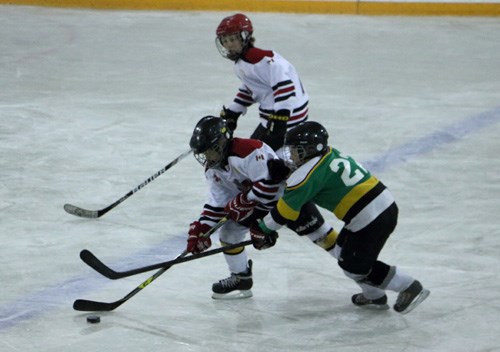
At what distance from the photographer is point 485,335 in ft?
11.5

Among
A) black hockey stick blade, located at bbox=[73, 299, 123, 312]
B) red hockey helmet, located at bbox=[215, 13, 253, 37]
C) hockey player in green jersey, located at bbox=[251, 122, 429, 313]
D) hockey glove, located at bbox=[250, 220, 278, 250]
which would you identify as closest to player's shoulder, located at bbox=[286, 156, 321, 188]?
hockey player in green jersey, located at bbox=[251, 122, 429, 313]

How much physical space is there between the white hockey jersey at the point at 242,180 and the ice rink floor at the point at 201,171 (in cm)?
36

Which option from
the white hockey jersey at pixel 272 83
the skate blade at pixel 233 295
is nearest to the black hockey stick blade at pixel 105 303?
the skate blade at pixel 233 295

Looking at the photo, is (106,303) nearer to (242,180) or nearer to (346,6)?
(242,180)

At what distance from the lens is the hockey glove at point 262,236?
3578mm

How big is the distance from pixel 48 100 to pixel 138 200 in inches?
88.8

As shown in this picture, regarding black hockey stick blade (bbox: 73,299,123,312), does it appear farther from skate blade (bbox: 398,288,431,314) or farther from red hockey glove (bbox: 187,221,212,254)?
skate blade (bbox: 398,288,431,314)

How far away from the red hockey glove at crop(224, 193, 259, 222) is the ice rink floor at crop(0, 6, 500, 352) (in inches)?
13.8

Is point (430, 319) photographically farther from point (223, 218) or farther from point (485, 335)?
point (223, 218)

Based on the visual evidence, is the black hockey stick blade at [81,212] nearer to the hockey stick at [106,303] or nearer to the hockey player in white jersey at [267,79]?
the hockey player in white jersey at [267,79]

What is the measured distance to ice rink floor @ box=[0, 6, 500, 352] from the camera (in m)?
3.62

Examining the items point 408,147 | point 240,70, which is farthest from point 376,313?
point 408,147

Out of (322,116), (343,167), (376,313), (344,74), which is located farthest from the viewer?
(344,74)

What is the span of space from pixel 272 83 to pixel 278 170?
39.8 inches
